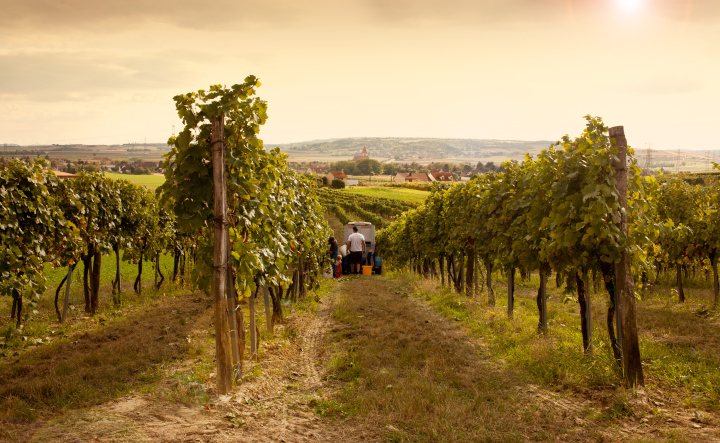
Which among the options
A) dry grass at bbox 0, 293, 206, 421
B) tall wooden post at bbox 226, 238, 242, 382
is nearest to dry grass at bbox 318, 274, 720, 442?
tall wooden post at bbox 226, 238, 242, 382

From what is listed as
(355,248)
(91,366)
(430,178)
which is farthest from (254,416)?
(430,178)

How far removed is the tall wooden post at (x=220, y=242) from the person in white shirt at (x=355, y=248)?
46.0 feet

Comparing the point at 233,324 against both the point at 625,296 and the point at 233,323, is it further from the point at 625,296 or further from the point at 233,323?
the point at 625,296

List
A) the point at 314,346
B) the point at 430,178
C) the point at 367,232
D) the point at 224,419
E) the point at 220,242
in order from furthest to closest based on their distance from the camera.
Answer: the point at 430,178, the point at 367,232, the point at 314,346, the point at 220,242, the point at 224,419

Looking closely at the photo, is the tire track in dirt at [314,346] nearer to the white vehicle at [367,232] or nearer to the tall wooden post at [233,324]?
the tall wooden post at [233,324]

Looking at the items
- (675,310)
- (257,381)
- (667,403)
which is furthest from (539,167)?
(675,310)

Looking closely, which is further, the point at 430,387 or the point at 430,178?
the point at 430,178

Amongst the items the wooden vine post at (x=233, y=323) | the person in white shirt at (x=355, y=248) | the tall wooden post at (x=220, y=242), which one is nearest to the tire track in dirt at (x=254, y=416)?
the wooden vine post at (x=233, y=323)

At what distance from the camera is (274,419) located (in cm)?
430

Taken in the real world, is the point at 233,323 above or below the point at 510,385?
above

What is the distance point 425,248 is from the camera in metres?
15.5

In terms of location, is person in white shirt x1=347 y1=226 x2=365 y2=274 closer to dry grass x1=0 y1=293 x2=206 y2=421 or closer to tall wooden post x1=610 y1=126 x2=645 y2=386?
dry grass x1=0 y1=293 x2=206 y2=421

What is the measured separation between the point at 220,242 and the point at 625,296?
4145 mm

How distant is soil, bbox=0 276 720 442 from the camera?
3740mm
